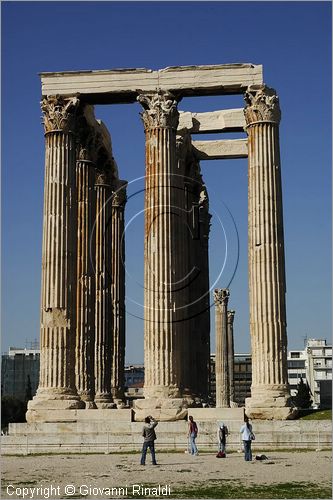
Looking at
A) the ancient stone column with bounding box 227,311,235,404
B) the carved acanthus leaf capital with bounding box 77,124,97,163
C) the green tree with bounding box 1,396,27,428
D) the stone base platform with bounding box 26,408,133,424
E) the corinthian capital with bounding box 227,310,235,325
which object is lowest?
the green tree with bounding box 1,396,27,428

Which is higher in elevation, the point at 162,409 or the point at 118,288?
the point at 118,288

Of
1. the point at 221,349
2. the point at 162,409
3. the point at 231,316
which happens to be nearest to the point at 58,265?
the point at 162,409

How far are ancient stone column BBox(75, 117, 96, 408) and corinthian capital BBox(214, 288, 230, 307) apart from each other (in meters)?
22.4

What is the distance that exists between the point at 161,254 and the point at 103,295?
12718mm

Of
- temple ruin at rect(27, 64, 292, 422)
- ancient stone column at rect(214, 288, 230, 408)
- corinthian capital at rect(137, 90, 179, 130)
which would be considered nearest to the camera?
temple ruin at rect(27, 64, 292, 422)

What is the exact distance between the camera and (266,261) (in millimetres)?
41438

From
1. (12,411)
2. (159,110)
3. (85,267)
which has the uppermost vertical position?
(159,110)

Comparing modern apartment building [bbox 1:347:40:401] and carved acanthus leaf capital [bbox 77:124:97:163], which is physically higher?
carved acanthus leaf capital [bbox 77:124:97:163]

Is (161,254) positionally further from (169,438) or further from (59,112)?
(59,112)

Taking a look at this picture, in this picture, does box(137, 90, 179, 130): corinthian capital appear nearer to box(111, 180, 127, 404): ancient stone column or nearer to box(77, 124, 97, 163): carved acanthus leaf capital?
box(77, 124, 97, 163): carved acanthus leaf capital

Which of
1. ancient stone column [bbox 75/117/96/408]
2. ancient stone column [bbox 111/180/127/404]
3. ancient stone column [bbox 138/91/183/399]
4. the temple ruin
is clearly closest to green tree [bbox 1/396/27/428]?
ancient stone column [bbox 111/180/127/404]

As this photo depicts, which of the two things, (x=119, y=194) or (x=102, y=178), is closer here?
(x=102, y=178)

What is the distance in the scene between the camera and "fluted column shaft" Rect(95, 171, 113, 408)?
5281 centimetres

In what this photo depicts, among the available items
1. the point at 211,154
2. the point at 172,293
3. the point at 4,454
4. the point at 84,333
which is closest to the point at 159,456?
the point at 4,454
